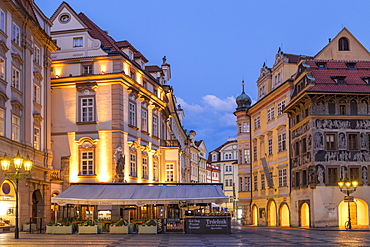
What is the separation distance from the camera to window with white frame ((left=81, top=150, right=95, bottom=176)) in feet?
157

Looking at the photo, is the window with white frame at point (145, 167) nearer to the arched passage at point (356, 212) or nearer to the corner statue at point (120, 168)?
the corner statue at point (120, 168)

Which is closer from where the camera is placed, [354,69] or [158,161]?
[354,69]

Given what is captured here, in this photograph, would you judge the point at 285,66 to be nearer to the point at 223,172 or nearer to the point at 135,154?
the point at 135,154

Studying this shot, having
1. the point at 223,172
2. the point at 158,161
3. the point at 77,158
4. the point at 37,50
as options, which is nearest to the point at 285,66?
the point at 158,161

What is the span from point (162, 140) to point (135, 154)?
33.5ft

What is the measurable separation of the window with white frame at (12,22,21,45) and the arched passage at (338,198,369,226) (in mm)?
29478

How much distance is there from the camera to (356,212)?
4900 cm

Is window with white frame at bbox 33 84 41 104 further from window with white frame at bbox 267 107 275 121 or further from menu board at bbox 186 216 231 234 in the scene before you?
window with white frame at bbox 267 107 275 121

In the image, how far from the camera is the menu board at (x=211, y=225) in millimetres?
36375

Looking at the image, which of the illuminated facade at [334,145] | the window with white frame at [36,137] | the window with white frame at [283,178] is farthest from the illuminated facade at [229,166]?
the window with white frame at [36,137]

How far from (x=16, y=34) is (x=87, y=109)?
526 inches

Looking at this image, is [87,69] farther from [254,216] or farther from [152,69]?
[254,216]

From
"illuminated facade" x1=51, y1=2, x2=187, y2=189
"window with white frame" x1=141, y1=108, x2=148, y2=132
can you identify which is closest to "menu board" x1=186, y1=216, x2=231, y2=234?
"illuminated facade" x1=51, y1=2, x2=187, y2=189

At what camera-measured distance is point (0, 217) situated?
3394cm
